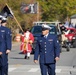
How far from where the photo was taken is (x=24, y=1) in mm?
52344

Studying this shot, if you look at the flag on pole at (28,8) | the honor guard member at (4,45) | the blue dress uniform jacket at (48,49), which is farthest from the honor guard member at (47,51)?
the flag on pole at (28,8)

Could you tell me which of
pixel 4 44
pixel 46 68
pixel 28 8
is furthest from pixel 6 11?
pixel 46 68

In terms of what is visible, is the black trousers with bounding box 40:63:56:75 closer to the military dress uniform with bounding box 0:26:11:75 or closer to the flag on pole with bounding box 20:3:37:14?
the military dress uniform with bounding box 0:26:11:75

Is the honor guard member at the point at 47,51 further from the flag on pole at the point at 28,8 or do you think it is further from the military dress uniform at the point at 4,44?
the flag on pole at the point at 28,8

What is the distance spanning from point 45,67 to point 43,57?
274 millimetres

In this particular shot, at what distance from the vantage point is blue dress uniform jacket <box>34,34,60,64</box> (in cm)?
1167

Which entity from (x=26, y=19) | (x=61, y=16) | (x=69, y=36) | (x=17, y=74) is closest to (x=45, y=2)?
(x=61, y=16)

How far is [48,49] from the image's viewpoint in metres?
11.7

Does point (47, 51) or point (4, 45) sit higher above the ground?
point (4, 45)

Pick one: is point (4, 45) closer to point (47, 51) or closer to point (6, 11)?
point (47, 51)

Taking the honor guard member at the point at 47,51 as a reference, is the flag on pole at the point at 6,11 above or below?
above

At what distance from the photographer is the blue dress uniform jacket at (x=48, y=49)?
11672mm

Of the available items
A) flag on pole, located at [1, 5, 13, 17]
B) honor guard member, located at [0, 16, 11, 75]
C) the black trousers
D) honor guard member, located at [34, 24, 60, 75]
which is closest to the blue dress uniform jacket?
honor guard member, located at [34, 24, 60, 75]

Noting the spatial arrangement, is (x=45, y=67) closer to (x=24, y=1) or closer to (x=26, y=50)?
(x=26, y=50)
